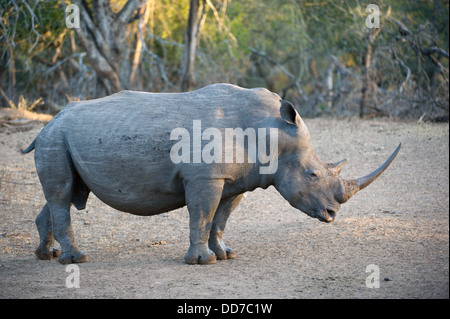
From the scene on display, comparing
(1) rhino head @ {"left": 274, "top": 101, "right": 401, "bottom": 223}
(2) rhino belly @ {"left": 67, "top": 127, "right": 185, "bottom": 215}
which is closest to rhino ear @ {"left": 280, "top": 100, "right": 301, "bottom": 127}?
(1) rhino head @ {"left": 274, "top": 101, "right": 401, "bottom": 223}

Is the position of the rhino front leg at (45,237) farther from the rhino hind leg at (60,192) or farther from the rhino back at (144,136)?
the rhino back at (144,136)

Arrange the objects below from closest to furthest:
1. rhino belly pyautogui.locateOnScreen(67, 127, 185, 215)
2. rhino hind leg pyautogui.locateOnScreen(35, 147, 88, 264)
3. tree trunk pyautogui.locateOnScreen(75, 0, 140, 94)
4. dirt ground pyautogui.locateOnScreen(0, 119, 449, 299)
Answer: dirt ground pyautogui.locateOnScreen(0, 119, 449, 299), rhino belly pyautogui.locateOnScreen(67, 127, 185, 215), rhino hind leg pyautogui.locateOnScreen(35, 147, 88, 264), tree trunk pyautogui.locateOnScreen(75, 0, 140, 94)

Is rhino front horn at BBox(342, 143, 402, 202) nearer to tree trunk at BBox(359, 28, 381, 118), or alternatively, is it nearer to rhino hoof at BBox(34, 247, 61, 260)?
rhino hoof at BBox(34, 247, 61, 260)

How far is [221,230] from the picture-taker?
5.93 meters

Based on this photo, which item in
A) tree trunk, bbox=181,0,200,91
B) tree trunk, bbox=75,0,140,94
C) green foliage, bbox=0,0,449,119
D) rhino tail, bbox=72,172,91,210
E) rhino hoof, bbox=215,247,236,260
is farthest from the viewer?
tree trunk, bbox=181,0,200,91

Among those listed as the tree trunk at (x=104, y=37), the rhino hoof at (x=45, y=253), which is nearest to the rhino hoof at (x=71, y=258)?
the rhino hoof at (x=45, y=253)

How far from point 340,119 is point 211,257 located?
910 cm

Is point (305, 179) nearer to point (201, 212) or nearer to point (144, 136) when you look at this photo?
point (201, 212)

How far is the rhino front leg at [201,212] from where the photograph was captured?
5.37m

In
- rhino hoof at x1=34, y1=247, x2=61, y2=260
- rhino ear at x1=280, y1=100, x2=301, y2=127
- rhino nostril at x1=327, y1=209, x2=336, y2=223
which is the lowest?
rhino hoof at x1=34, y1=247, x2=61, y2=260

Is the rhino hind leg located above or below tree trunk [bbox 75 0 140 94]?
below

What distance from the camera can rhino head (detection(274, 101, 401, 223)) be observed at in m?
5.53

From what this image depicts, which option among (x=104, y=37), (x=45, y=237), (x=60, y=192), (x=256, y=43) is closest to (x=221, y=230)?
(x=60, y=192)

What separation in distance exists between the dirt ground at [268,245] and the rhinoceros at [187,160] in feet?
1.44
